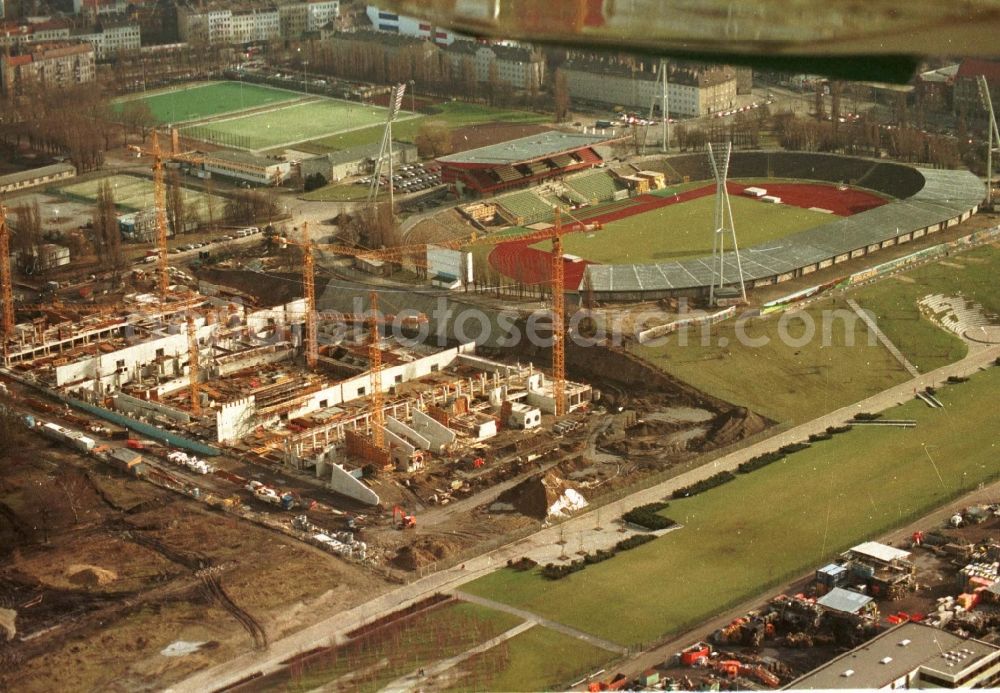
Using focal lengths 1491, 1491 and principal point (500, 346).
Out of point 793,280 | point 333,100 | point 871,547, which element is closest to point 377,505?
point 871,547

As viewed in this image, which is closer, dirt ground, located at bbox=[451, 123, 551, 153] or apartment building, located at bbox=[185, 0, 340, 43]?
dirt ground, located at bbox=[451, 123, 551, 153]

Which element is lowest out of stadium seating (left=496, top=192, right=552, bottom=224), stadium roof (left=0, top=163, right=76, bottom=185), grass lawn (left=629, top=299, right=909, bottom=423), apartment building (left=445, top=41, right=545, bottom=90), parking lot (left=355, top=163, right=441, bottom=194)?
grass lawn (left=629, top=299, right=909, bottom=423)

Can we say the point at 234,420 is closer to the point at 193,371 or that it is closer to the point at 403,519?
the point at 193,371

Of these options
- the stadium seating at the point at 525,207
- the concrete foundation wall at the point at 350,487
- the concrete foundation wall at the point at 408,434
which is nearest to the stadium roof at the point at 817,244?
the stadium seating at the point at 525,207

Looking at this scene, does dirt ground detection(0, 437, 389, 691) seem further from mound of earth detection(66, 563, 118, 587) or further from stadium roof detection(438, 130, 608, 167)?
stadium roof detection(438, 130, 608, 167)

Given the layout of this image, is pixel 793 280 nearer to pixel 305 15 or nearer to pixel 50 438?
pixel 50 438

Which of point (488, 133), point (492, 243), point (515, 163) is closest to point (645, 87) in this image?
point (488, 133)

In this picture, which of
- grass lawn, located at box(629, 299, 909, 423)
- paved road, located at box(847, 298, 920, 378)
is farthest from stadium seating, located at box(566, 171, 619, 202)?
grass lawn, located at box(629, 299, 909, 423)

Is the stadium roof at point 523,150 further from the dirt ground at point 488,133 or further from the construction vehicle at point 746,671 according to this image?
the construction vehicle at point 746,671
